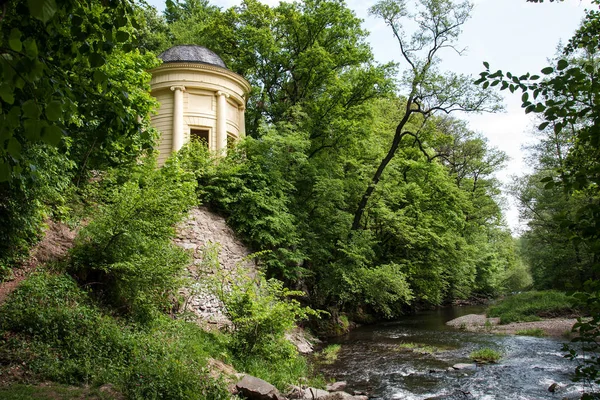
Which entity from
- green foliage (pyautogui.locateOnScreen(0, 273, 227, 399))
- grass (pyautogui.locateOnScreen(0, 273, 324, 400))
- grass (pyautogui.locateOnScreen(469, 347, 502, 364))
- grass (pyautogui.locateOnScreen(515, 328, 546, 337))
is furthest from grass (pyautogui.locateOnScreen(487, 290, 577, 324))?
green foliage (pyautogui.locateOnScreen(0, 273, 227, 399))

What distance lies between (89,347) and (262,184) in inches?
411

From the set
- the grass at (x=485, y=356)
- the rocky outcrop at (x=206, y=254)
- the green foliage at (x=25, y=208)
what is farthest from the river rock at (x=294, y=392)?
the green foliage at (x=25, y=208)

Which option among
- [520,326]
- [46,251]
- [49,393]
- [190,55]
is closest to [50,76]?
[49,393]

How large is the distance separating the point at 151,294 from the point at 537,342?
1232 cm

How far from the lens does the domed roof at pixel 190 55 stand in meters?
20.9

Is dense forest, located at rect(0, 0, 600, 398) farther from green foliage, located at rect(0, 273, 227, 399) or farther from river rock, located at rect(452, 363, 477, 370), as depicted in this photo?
river rock, located at rect(452, 363, 477, 370)

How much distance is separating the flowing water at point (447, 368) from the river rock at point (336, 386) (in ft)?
0.69

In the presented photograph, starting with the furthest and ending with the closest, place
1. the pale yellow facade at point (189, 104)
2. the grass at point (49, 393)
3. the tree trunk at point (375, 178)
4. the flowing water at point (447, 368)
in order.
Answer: the pale yellow facade at point (189, 104) < the tree trunk at point (375, 178) < the flowing water at point (447, 368) < the grass at point (49, 393)

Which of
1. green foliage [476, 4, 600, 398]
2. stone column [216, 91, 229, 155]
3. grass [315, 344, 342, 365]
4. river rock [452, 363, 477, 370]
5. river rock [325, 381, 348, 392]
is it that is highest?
stone column [216, 91, 229, 155]

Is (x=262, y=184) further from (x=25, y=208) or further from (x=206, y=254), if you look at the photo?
(x=25, y=208)

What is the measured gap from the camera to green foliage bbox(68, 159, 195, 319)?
29.5 ft

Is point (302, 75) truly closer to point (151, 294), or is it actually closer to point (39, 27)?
point (151, 294)

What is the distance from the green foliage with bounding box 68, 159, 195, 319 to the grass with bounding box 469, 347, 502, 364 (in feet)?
27.5

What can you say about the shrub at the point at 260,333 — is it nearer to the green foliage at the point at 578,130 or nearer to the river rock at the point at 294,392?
the river rock at the point at 294,392
